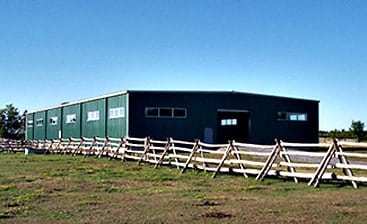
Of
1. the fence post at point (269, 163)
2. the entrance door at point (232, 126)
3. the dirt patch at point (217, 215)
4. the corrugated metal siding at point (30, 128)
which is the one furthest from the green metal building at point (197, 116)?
the dirt patch at point (217, 215)

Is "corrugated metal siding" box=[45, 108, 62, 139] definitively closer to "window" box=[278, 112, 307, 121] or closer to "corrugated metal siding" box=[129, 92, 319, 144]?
"corrugated metal siding" box=[129, 92, 319, 144]

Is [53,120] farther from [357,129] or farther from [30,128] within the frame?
[357,129]

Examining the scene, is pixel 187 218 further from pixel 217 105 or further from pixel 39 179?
pixel 217 105

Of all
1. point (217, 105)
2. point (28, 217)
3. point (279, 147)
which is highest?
point (217, 105)

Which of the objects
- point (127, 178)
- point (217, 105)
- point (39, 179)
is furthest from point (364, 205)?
point (217, 105)

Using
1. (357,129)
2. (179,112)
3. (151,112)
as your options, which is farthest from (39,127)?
(357,129)

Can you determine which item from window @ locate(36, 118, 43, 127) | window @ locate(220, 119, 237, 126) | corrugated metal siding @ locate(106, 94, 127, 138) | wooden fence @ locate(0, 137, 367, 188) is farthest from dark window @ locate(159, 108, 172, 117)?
window @ locate(36, 118, 43, 127)

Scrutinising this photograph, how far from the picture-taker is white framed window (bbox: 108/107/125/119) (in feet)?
124

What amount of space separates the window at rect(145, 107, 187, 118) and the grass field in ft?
68.4

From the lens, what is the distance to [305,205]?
10.6m

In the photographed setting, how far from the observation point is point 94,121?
140ft

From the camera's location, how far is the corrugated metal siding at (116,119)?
123ft

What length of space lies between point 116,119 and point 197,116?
5.82 metres

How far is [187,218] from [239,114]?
1321 inches
